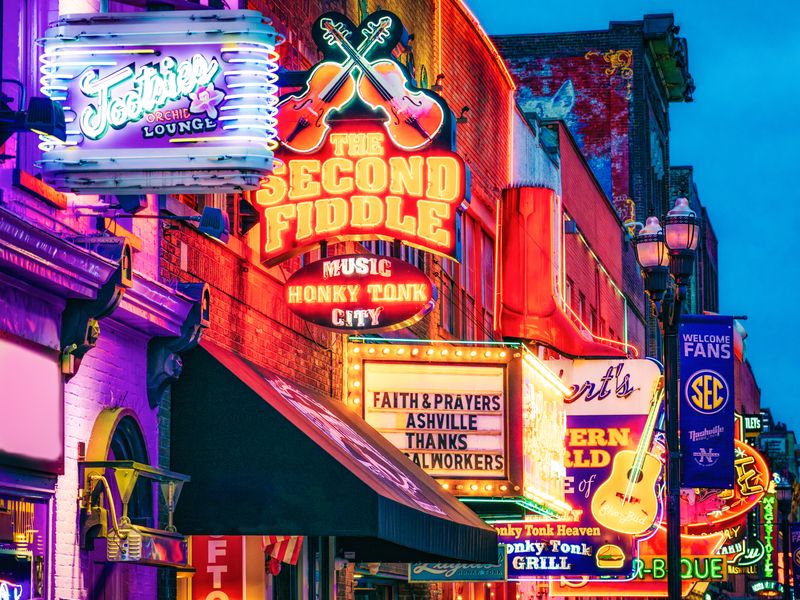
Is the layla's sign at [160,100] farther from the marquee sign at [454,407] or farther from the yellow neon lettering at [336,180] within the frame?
the marquee sign at [454,407]

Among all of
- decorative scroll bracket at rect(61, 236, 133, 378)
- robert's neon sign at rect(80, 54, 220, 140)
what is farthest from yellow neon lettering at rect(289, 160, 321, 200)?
robert's neon sign at rect(80, 54, 220, 140)

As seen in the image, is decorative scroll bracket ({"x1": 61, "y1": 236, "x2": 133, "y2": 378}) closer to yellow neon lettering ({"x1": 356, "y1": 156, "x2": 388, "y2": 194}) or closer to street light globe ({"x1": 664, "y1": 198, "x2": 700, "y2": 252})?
yellow neon lettering ({"x1": 356, "y1": 156, "x2": 388, "y2": 194})

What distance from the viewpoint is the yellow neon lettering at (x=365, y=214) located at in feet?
53.9

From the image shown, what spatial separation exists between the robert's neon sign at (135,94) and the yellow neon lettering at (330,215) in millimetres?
4769

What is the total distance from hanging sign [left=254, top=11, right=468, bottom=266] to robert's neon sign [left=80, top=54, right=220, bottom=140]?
4630 mm

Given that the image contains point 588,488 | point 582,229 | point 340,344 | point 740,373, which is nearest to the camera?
point 340,344

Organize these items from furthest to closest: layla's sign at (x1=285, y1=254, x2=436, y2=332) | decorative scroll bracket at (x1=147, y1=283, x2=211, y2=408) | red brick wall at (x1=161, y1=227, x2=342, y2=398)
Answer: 1. layla's sign at (x1=285, y1=254, x2=436, y2=332)
2. red brick wall at (x1=161, y1=227, x2=342, y2=398)
3. decorative scroll bracket at (x1=147, y1=283, x2=211, y2=408)

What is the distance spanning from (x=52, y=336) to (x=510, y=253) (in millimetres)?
17370

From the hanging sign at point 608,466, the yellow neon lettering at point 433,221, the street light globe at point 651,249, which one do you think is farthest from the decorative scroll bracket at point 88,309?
the hanging sign at point 608,466

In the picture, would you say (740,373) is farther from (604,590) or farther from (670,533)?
(670,533)

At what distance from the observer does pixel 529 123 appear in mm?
32906

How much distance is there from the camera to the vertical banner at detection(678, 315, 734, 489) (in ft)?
109

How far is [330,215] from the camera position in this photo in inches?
647

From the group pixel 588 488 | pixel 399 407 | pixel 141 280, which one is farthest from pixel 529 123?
pixel 141 280
